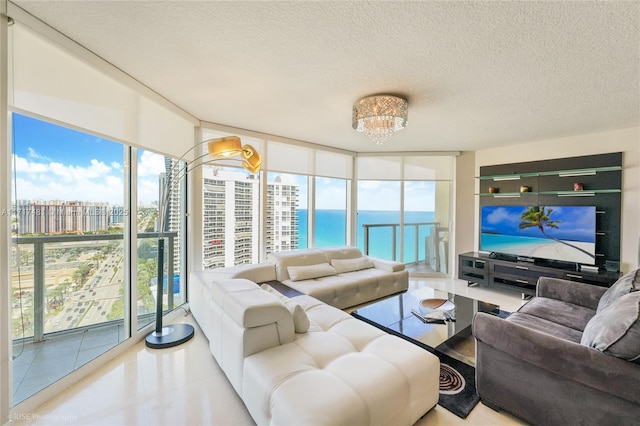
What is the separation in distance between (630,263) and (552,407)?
3.39 metres

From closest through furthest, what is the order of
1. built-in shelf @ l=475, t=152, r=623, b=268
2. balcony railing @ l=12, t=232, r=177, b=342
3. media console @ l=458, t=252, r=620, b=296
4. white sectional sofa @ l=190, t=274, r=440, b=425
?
1. white sectional sofa @ l=190, t=274, r=440, b=425
2. balcony railing @ l=12, t=232, r=177, b=342
3. media console @ l=458, t=252, r=620, b=296
4. built-in shelf @ l=475, t=152, r=623, b=268

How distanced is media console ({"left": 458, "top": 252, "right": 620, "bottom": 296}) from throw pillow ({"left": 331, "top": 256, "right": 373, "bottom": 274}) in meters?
1.77

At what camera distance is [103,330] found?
2.24 m

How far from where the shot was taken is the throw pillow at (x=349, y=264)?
375 centimetres

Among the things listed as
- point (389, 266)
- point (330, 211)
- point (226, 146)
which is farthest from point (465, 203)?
point (226, 146)

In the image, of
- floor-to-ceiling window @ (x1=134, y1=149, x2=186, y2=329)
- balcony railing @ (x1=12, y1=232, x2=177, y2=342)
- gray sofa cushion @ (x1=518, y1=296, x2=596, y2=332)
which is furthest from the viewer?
floor-to-ceiling window @ (x1=134, y1=149, x2=186, y2=329)

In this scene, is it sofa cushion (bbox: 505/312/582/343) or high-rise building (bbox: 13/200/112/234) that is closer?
high-rise building (bbox: 13/200/112/234)

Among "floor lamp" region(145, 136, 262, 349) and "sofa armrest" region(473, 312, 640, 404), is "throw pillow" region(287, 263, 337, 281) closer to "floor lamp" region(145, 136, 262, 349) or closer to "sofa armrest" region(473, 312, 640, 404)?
"floor lamp" region(145, 136, 262, 349)

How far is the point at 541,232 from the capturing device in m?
3.87

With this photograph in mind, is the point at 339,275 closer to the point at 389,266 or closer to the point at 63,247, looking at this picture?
the point at 389,266

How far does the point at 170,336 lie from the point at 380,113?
289cm

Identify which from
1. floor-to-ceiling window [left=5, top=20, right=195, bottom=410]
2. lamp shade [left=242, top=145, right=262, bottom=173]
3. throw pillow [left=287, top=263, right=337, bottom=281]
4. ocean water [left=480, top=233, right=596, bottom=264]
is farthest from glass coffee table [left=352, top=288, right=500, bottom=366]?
floor-to-ceiling window [left=5, top=20, right=195, bottom=410]

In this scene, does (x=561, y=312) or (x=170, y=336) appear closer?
(x=561, y=312)

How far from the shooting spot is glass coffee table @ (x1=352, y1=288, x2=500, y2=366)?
6.89 feet
